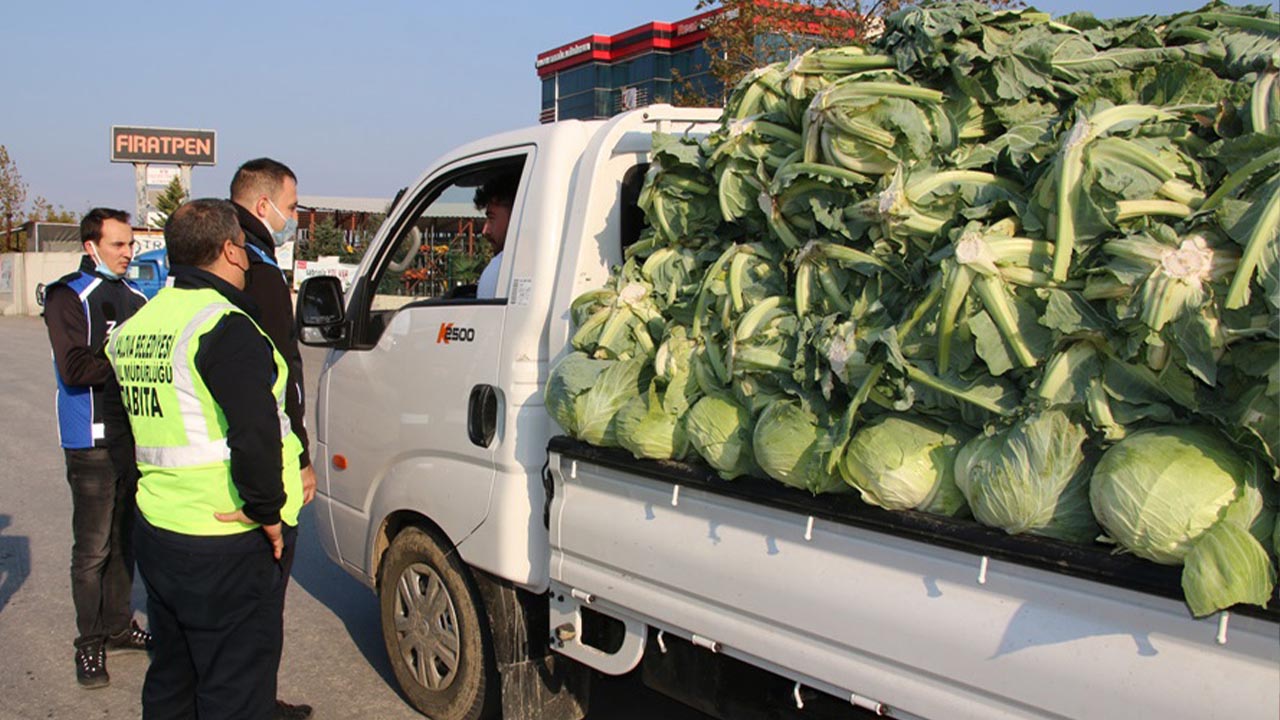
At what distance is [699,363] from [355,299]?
243 cm

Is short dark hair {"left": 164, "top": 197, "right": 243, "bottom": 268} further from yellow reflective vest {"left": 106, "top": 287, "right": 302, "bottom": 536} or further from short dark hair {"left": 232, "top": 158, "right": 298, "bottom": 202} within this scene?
short dark hair {"left": 232, "top": 158, "right": 298, "bottom": 202}

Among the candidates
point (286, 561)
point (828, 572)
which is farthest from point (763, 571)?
point (286, 561)

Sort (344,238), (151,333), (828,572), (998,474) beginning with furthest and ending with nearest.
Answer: (344,238)
(151,333)
(828,572)
(998,474)

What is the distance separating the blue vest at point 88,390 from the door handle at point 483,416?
239 centimetres

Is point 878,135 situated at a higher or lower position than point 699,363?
higher

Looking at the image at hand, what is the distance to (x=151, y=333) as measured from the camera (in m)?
3.57

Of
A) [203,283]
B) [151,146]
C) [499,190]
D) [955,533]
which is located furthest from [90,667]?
[151,146]

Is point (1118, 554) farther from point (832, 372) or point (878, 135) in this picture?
point (878, 135)

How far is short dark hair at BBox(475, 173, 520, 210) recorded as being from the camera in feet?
15.8

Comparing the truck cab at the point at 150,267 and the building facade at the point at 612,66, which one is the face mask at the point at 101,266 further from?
the building facade at the point at 612,66

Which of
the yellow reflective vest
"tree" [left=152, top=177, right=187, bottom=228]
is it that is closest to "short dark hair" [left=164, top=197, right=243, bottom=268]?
the yellow reflective vest

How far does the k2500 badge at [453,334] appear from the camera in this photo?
4.29 meters

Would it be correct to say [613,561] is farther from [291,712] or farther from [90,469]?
[90,469]

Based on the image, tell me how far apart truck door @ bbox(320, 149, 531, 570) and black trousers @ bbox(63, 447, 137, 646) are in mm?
1189
